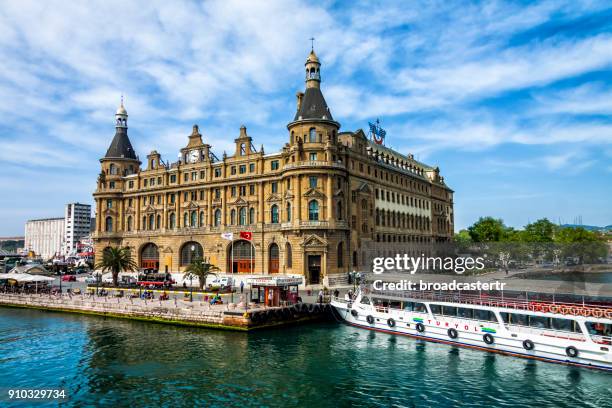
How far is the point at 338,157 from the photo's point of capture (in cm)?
8200

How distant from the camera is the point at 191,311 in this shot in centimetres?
5619

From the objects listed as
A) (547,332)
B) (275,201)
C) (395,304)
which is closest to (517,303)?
(547,332)

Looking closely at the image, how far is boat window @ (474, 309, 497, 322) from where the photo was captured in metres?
46.3

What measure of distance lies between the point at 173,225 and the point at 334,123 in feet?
144

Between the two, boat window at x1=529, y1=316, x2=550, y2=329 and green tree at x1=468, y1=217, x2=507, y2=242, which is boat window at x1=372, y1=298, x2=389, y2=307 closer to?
boat window at x1=529, y1=316, x2=550, y2=329

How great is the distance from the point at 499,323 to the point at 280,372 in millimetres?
21978

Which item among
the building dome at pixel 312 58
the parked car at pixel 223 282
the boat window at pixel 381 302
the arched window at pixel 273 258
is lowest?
the boat window at pixel 381 302

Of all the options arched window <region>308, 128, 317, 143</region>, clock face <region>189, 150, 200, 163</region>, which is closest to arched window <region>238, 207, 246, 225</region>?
clock face <region>189, 150, 200, 163</region>

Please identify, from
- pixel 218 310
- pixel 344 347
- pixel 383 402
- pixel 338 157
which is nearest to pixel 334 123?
pixel 338 157

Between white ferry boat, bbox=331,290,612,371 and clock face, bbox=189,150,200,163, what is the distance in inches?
2201

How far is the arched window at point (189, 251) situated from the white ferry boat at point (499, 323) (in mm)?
48466

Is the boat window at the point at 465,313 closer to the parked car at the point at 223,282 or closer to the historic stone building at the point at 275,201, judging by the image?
the historic stone building at the point at 275,201

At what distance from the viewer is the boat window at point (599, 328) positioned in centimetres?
4036

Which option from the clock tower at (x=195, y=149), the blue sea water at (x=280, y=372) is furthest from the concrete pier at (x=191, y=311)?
the clock tower at (x=195, y=149)
